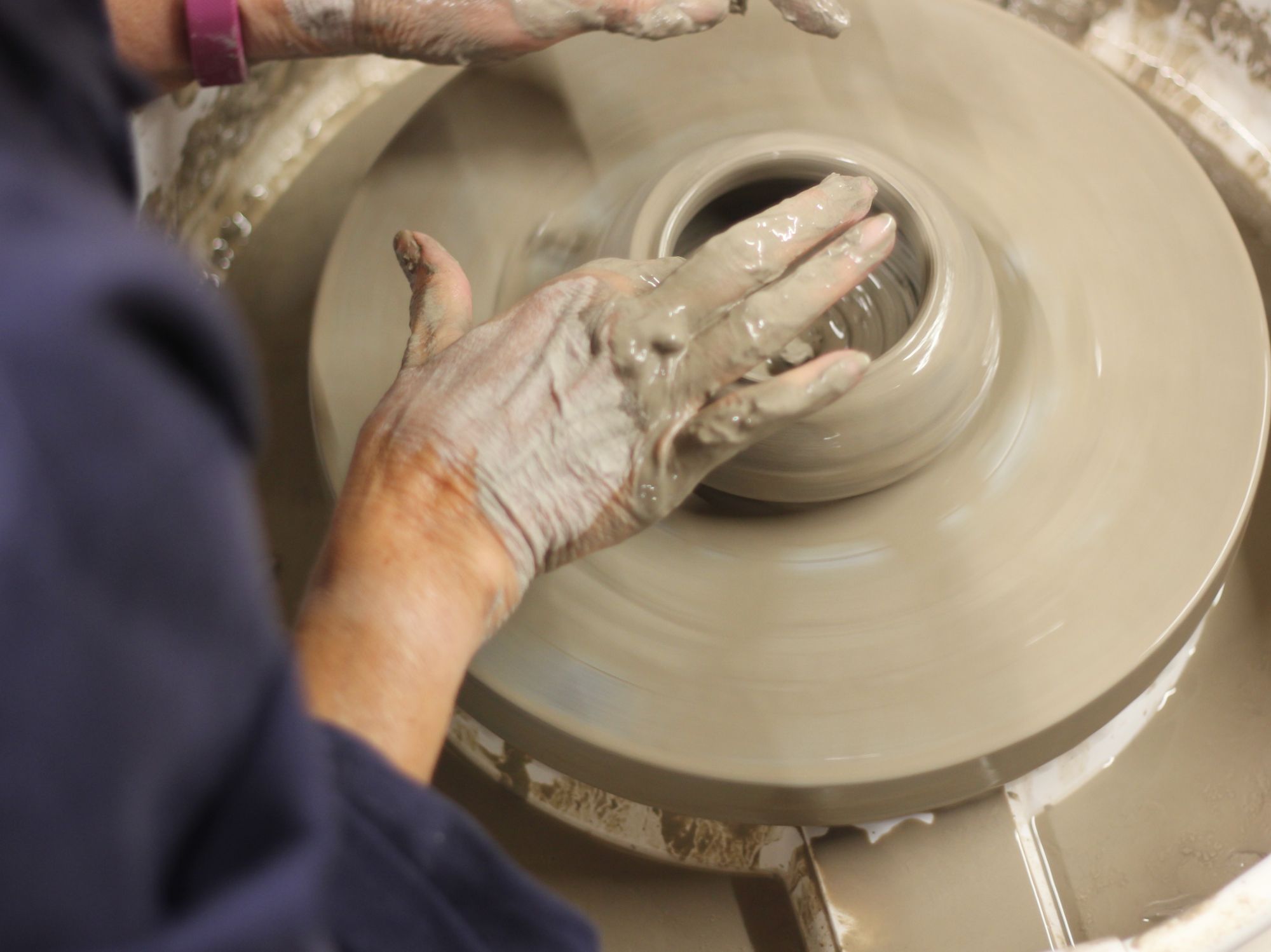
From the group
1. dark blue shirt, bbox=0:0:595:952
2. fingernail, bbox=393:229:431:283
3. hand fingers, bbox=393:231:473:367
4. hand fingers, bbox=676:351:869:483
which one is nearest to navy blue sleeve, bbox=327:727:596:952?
dark blue shirt, bbox=0:0:595:952

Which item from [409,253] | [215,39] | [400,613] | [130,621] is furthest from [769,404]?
[215,39]

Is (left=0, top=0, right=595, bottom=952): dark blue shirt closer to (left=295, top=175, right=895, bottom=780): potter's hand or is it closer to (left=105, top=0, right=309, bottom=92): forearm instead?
(left=295, top=175, right=895, bottom=780): potter's hand

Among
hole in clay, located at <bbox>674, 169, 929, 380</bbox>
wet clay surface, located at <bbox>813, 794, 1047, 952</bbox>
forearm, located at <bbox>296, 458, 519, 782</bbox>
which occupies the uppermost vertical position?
hole in clay, located at <bbox>674, 169, 929, 380</bbox>

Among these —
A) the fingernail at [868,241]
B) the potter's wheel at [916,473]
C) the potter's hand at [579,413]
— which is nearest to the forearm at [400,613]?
the potter's hand at [579,413]

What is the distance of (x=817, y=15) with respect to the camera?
1191mm

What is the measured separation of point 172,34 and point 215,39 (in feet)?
0.19

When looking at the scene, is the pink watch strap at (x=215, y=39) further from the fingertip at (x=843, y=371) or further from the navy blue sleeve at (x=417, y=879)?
the navy blue sleeve at (x=417, y=879)

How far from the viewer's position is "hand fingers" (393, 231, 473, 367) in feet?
3.21

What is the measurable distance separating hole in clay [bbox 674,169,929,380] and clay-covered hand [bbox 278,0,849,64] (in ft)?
0.63

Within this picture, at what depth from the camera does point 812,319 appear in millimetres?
882

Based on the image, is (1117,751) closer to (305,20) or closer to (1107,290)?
(1107,290)

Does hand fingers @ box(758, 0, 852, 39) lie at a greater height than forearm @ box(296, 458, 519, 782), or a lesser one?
greater

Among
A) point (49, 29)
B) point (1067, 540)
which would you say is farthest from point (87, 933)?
point (1067, 540)

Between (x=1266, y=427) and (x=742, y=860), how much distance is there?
2.55ft
